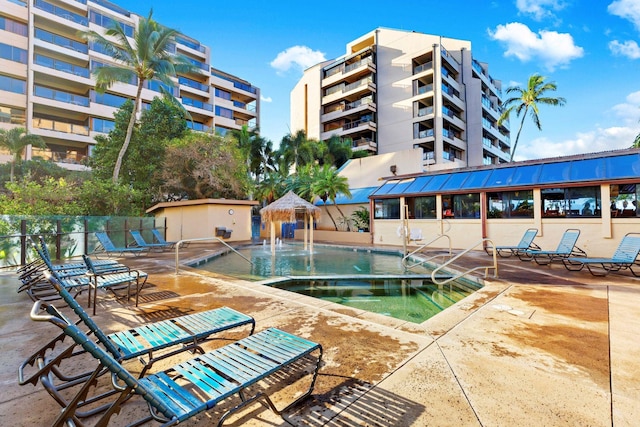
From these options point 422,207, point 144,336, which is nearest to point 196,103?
point 422,207

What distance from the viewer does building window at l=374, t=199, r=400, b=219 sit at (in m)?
18.5

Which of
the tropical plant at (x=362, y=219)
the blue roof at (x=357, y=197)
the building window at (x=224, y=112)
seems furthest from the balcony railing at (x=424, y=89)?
the building window at (x=224, y=112)

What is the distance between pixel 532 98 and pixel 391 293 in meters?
32.4

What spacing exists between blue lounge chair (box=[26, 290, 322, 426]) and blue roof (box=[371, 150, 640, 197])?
588 inches

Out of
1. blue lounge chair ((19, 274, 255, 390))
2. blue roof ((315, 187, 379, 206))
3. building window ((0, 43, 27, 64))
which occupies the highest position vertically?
building window ((0, 43, 27, 64))

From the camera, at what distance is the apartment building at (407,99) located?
3684 cm

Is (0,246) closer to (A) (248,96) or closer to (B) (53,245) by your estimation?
(B) (53,245)

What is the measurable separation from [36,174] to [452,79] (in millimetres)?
47151

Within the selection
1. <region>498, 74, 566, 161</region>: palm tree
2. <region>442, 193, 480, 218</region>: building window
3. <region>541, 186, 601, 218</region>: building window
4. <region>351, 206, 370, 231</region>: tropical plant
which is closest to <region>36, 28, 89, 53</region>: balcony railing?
<region>351, 206, 370, 231</region>: tropical plant

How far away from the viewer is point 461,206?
15.9 metres

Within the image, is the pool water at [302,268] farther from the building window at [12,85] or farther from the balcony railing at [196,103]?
the balcony railing at [196,103]

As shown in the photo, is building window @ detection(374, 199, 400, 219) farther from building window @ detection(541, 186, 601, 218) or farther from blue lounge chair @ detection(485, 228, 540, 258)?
building window @ detection(541, 186, 601, 218)

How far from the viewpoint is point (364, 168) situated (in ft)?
87.7

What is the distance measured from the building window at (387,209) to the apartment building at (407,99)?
18.6 metres
